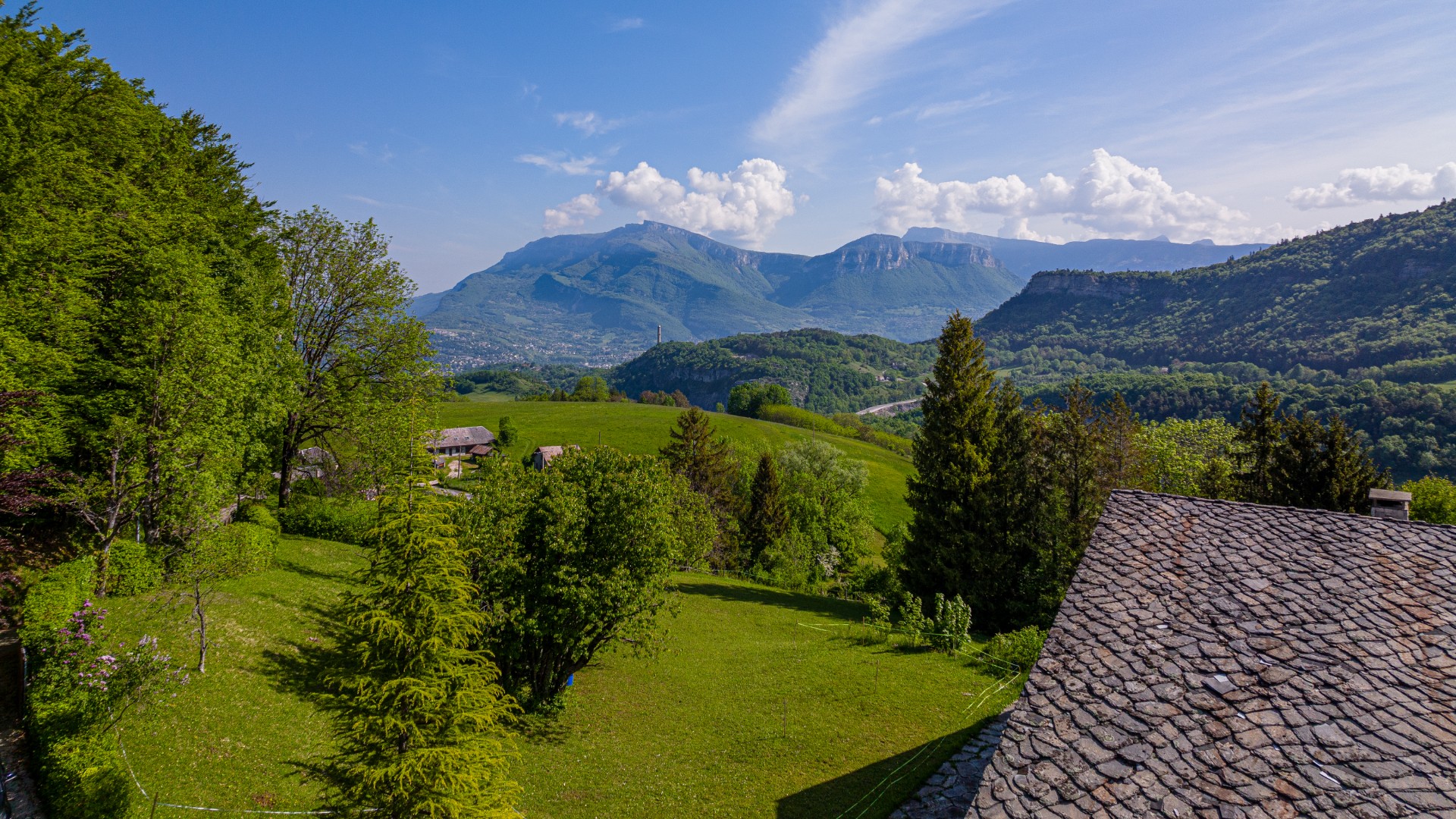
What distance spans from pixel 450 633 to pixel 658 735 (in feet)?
43.2

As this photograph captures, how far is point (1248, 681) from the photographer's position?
8828 millimetres

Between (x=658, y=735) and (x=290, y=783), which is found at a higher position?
(x=290, y=783)

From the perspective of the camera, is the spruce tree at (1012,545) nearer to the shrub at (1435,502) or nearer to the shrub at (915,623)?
the shrub at (915,623)

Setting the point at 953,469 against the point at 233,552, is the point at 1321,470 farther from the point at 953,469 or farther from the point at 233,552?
the point at 233,552

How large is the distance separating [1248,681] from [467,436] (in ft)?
383

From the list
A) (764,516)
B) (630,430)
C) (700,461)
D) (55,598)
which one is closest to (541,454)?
(630,430)

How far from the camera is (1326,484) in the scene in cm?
3462

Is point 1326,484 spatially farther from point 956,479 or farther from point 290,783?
point 290,783

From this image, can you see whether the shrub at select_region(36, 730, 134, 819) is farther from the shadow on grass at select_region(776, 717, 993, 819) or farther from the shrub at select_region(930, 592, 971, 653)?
the shrub at select_region(930, 592, 971, 653)

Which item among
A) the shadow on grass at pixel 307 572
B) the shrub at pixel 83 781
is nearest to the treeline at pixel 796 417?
the shadow on grass at pixel 307 572

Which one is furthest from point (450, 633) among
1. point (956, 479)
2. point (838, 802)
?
point (956, 479)

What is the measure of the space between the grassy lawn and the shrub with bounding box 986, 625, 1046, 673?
1.71 meters

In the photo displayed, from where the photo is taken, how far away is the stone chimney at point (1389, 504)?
13.3m

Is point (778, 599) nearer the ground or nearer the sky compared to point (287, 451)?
nearer the ground
